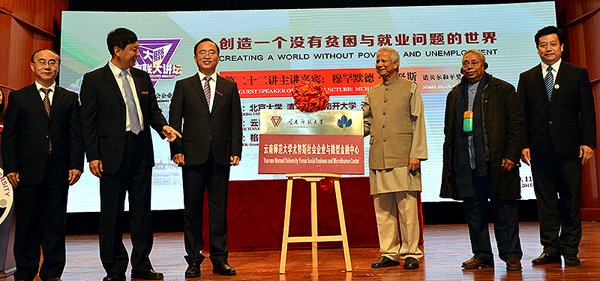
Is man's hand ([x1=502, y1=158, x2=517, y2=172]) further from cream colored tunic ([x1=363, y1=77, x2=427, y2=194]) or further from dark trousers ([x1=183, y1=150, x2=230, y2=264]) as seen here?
dark trousers ([x1=183, y1=150, x2=230, y2=264])

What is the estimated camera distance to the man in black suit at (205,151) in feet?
10.5

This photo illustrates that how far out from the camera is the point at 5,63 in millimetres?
6070

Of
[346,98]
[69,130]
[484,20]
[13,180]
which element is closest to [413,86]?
[69,130]

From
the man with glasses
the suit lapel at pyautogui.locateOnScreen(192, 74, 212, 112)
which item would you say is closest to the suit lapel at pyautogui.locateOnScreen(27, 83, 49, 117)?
the suit lapel at pyautogui.locateOnScreen(192, 74, 212, 112)

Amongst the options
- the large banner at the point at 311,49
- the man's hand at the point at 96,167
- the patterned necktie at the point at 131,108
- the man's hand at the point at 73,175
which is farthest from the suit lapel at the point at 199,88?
the large banner at the point at 311,49

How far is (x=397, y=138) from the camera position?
3334mm

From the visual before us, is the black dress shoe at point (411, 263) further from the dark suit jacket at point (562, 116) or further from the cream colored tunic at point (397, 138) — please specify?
the dark suit jacket at point (562, 116)

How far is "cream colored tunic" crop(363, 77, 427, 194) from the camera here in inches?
130

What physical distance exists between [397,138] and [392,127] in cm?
8

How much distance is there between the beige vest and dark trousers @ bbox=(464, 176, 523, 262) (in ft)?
1.56

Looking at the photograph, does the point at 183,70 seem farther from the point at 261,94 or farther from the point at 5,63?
the point at 5,63

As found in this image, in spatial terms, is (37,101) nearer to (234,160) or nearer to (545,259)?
(234,160)

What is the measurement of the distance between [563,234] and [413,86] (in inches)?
51.3

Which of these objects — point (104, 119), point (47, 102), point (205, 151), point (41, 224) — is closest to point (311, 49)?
point (205, 151)
